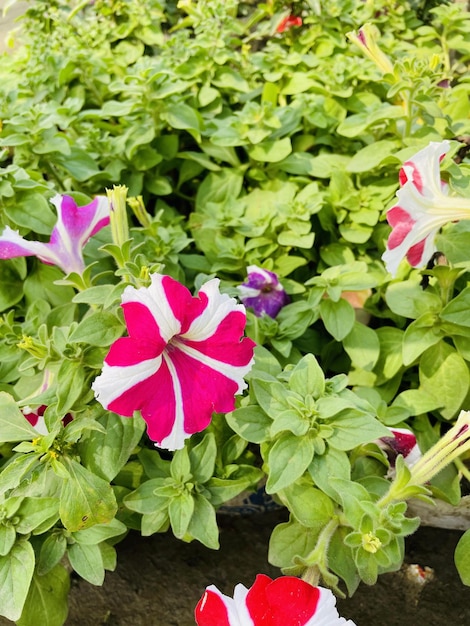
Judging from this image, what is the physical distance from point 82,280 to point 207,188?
0.73 m

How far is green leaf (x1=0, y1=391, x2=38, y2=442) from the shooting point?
1.05m

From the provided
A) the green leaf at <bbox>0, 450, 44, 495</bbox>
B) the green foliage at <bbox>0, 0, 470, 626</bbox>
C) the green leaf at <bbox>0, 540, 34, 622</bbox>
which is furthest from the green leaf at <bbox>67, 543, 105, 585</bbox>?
the green leaf at <bbox>0, 450, 44, 495</bbox>

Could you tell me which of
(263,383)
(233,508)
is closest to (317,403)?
(263,383)

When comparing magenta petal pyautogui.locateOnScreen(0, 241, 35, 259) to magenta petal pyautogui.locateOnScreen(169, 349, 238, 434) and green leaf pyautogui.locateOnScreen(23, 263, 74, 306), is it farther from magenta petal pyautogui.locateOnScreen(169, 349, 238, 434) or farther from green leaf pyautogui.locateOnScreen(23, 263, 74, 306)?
magenta petal pyautogui.locateOnScreen(169, 349, 238, 434)

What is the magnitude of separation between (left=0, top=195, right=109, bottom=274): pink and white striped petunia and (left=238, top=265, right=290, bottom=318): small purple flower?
376 millimetres

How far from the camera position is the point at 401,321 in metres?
1.51

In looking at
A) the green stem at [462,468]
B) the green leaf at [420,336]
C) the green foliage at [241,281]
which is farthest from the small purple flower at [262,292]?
the green stem at [462,468]

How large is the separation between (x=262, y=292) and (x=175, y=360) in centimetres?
49

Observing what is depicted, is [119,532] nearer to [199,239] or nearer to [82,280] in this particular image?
[82,280]

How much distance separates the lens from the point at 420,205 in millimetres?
1098

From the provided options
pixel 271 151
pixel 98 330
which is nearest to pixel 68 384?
pixel 98 330

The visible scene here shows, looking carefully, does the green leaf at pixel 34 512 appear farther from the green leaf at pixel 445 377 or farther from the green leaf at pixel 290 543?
the green leaf at pixel 445 377

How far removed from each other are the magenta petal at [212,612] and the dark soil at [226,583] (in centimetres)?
68

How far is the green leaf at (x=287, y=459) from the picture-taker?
3.28ft
